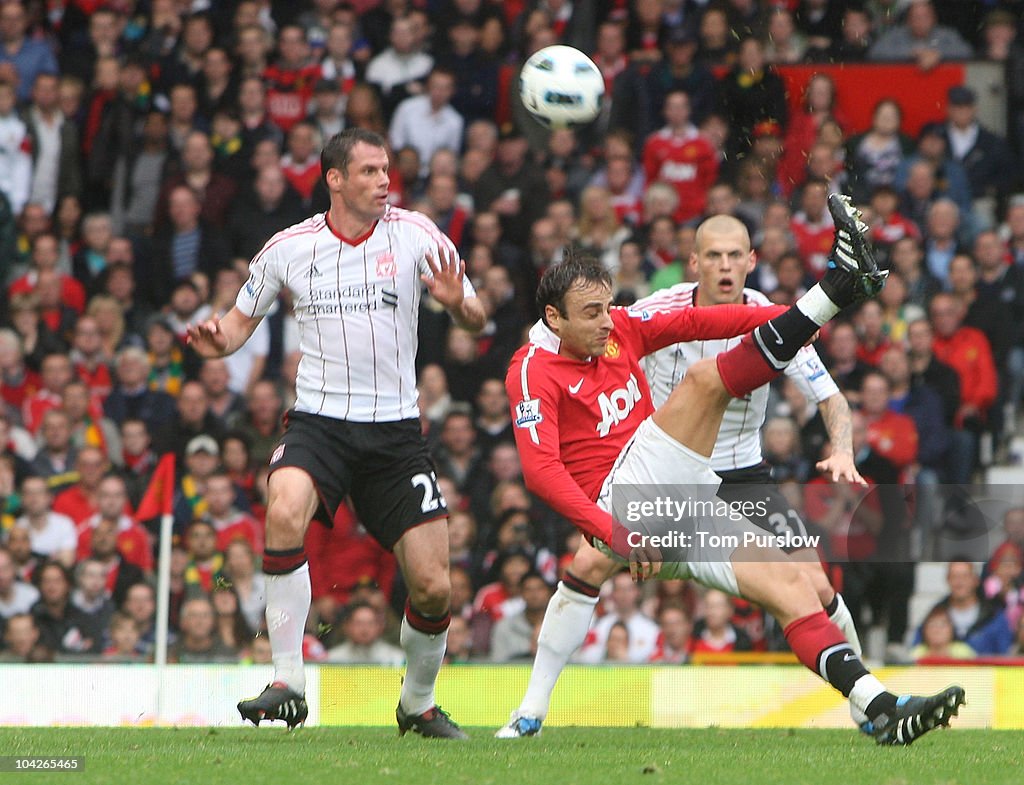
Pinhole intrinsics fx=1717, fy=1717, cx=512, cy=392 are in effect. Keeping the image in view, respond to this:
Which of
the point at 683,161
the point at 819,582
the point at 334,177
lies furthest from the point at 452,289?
the point at 683,161

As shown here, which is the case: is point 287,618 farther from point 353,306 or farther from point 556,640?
point 353,306

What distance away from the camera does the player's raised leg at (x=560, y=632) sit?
301 inches

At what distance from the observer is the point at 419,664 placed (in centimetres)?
770

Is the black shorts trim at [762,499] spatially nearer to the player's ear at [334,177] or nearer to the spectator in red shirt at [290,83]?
the player's ear at [334,177]

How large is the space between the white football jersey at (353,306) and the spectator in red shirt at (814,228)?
629cm

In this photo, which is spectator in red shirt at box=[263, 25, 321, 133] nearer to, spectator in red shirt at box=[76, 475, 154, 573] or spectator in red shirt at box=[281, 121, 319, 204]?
spectator in red shirt at box=[281, 121, 319, 204]

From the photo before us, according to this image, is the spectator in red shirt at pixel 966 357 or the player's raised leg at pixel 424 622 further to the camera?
the spectator in red shirt at pixel 966 357

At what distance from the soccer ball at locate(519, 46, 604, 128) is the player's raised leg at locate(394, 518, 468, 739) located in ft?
9.31

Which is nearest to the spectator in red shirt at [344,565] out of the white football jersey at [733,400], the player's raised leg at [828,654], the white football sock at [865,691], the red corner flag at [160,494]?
the red corner flag at [160,494]

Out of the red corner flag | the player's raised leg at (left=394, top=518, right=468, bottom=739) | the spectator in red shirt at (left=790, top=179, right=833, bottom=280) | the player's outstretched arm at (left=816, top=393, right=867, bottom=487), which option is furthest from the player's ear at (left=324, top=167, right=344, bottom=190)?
the spectator in red shirt at (left=790, top=179, right=833, bottom=280)

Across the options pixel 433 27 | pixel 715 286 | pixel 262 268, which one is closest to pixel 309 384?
pixel 262 268

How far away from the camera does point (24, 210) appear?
1487 cm

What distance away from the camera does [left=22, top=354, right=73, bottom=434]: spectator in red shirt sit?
44.4 feet

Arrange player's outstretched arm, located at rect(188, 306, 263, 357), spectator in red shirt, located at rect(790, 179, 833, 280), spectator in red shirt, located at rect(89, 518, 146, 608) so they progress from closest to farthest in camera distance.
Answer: player's outstretched arm, located at rect(188, 306, 263, 357) → spectator in red shirt, located at rect(89, 518, 146, 608) → spectator in red shirt, located at rect(790, 179, 833, 280)
